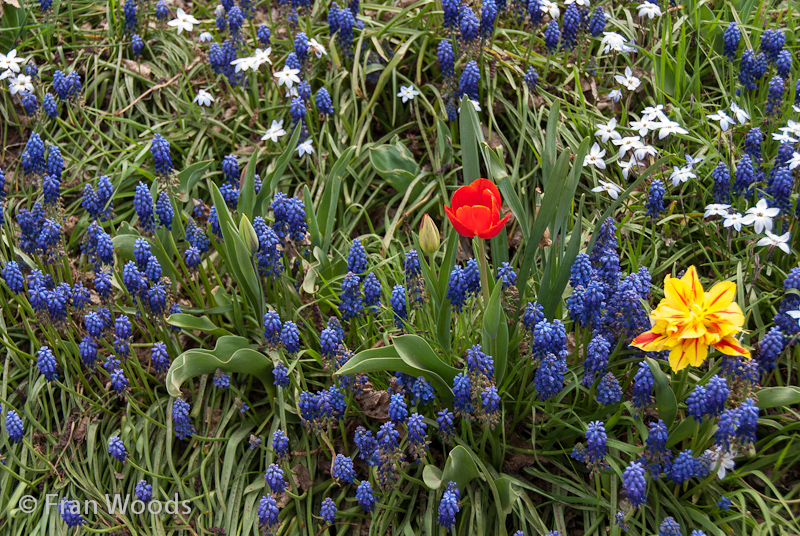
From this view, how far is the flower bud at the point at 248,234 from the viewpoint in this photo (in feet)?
10.0

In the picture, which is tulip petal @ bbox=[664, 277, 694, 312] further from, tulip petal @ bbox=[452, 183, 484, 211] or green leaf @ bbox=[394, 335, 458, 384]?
green leaf @ bbox=[394, 335, 458, 384]

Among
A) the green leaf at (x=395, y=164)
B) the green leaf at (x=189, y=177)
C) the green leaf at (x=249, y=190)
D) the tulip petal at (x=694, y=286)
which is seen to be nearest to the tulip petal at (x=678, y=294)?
the tulip petal at (x=694, y=286)

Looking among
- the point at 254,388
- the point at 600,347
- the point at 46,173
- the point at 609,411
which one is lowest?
the point at 254,388

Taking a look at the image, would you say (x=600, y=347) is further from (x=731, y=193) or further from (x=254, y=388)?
(x=254, y=388)

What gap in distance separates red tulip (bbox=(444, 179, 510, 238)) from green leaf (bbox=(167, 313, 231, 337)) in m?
1.50

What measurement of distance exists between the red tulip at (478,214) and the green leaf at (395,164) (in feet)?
5.21

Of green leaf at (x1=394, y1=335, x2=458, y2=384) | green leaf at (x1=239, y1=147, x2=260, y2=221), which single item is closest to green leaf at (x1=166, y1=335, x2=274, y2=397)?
green leaf at (x1=239, y1=147, x2=260, y2=221)

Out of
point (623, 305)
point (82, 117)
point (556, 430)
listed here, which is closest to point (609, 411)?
point (556, 430)

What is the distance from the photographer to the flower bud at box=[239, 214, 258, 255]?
120 inches

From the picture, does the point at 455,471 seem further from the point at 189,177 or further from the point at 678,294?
the point at 189,177

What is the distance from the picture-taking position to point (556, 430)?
2.90 metres

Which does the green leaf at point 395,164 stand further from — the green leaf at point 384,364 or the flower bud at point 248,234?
the green leaf at point 384,364

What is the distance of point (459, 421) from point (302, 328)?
914mm


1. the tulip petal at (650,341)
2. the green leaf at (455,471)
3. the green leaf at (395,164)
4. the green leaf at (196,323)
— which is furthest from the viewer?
the green leaf at (395,164)
